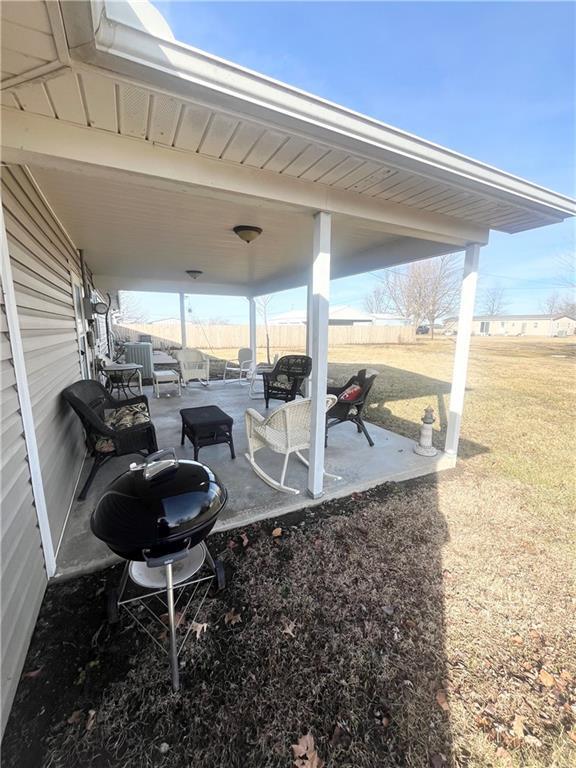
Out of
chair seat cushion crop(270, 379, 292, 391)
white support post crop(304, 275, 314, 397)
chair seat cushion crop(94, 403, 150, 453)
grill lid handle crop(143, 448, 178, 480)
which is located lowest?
chair seat cushion crop(270, 379, 292, 391)

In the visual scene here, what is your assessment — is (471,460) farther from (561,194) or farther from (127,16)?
(127,16)

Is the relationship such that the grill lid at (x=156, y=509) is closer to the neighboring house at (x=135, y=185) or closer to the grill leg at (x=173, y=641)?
the grill leg at (x=173, y=641)

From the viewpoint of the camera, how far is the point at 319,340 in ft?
8.55

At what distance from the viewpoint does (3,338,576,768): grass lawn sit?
1.27 metres

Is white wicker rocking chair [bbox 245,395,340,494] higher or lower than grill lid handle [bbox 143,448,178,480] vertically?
lower

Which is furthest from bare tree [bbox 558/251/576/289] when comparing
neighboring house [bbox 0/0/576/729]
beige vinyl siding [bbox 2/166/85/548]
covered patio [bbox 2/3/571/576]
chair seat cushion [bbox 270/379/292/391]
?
beige vinyl siding [bbox 2/166/85/548]

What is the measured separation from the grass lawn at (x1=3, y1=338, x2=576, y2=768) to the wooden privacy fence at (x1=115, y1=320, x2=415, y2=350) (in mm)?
13093

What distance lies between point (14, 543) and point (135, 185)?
236 centimetres

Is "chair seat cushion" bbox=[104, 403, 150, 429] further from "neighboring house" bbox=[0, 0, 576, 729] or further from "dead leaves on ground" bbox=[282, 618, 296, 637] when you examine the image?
"dead leaves on ground" bbox=[282, 618, 296, 637]

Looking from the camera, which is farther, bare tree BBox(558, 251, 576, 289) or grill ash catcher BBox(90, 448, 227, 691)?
bare tree BBox(558, 251, 576, 289)

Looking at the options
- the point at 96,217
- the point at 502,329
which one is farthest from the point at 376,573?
the point at 502,329

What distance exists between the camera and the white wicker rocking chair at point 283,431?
113 inches

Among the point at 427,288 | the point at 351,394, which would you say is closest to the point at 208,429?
the point at 351,394

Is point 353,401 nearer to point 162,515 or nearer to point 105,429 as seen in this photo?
point 105,429
